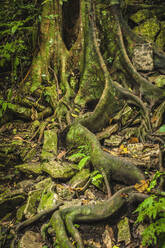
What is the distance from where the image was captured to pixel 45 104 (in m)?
5.21

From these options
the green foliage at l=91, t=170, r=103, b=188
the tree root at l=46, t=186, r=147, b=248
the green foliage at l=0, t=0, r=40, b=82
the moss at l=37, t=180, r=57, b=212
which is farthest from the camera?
the green foliage at l=0, t=0, r=40, b=82

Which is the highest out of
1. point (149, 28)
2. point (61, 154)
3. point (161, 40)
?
point (149, 28)

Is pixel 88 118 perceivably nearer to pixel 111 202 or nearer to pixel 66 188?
pixel 66 188

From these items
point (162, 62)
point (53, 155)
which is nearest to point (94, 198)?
point (53, 155)

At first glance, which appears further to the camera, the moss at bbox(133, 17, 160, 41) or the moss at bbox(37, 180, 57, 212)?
the moss at bbox(133, 17, 160, 41)

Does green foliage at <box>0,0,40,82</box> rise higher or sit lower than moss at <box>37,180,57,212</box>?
higher

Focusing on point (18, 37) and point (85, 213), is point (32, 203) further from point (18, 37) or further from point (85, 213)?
point (18, 37)

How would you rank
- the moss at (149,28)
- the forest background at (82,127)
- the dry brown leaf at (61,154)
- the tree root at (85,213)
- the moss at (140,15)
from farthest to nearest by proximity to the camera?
the moss at (140,15) < the moss at (149,28) < the dry brown leaf at (61,154) < the forest background at (82,127) < the tree root at (85,213)

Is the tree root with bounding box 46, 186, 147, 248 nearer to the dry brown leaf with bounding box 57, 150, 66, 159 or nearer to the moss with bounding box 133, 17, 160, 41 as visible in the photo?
the dry brown leaf with bounding box 57, 150, 66, 159

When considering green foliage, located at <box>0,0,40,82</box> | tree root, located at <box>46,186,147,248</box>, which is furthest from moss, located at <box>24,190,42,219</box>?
green foliage, located at <box>0,0,40,82</box>

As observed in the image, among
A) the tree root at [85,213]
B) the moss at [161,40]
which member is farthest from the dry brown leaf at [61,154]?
the moss at [161,40]

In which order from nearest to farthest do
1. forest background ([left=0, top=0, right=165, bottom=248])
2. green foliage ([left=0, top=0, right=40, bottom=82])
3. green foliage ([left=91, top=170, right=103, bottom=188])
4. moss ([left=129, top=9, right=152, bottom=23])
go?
1. forest background ([left=0, top=0, right=165, bottom=248])
2. green foliage ([left=91, top=170, right=103, bottom=188])
3. green foliage ([left=0, top=0, right=40, bottom=82])
4. moss ([left=129, top=9, right=152, bottom=23])

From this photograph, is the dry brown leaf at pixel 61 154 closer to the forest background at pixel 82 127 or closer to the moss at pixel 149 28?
the forest background at pixel 82 127

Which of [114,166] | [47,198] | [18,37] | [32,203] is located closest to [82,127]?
[114,166]
